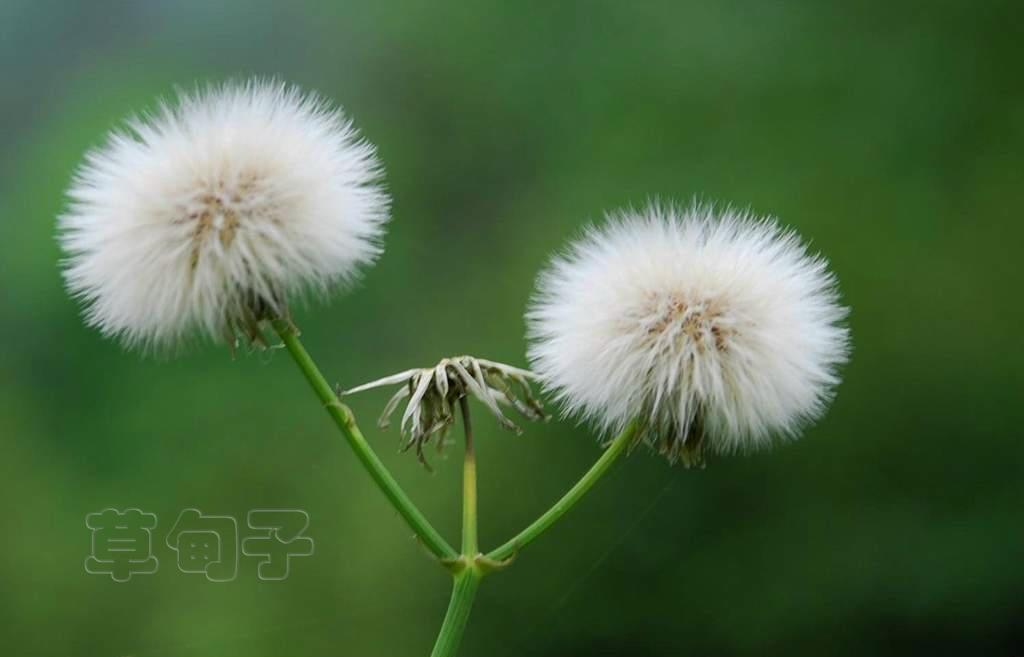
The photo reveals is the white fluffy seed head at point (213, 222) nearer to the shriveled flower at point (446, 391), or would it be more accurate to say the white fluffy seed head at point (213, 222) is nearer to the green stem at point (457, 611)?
the shriveled flower at point (446, 391)

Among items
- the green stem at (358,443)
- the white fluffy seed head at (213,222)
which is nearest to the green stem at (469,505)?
the green stem at (358,443)

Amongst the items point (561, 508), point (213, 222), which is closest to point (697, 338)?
point (561, 508)

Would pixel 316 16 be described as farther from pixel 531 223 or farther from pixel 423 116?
pixel 531 223

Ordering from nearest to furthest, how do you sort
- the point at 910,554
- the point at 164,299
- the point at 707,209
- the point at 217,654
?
the point at 164,299 → the point at 707,209 → the point at 217,654 → the point at 910,554

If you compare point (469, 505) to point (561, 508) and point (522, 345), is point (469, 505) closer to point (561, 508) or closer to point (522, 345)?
point (561, 508)

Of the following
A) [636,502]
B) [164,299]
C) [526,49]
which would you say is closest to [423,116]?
[526,49]

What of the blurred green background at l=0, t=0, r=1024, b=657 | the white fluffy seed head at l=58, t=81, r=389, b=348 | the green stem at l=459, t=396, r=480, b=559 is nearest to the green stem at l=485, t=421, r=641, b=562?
the green stem at l=459, t=396, r=480, b=559
